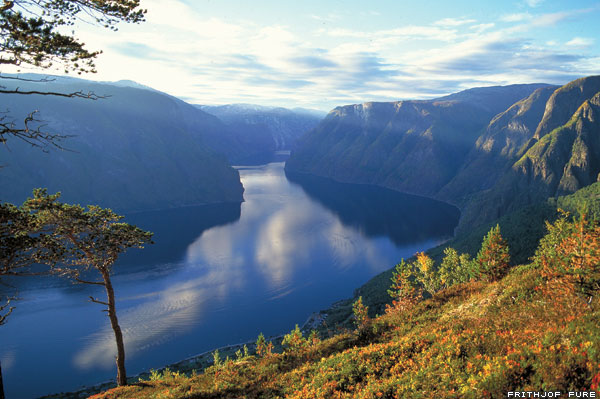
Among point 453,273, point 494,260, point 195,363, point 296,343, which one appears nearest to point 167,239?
point 195,363

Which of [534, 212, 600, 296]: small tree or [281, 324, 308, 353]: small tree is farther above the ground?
[534, 212, 600, 296]: small tree

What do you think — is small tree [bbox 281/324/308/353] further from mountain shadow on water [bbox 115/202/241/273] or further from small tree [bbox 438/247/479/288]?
mountain shadow on water [bbox 115/202/241/273]

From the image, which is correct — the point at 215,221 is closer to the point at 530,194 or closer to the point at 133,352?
the point at 133,352

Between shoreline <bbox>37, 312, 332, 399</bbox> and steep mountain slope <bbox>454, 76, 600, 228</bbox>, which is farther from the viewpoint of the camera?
steep mountain slope <bbox>454, 76, 600, 228</bbox>

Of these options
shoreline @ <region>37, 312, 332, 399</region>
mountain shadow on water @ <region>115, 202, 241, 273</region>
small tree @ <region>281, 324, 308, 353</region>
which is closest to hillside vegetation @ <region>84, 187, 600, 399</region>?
small tree @ <region>281, 324, 308, 353</region>

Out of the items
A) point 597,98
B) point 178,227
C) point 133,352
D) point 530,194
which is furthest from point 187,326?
point 597,98

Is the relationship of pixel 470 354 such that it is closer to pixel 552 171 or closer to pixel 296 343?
pixel 296 343
